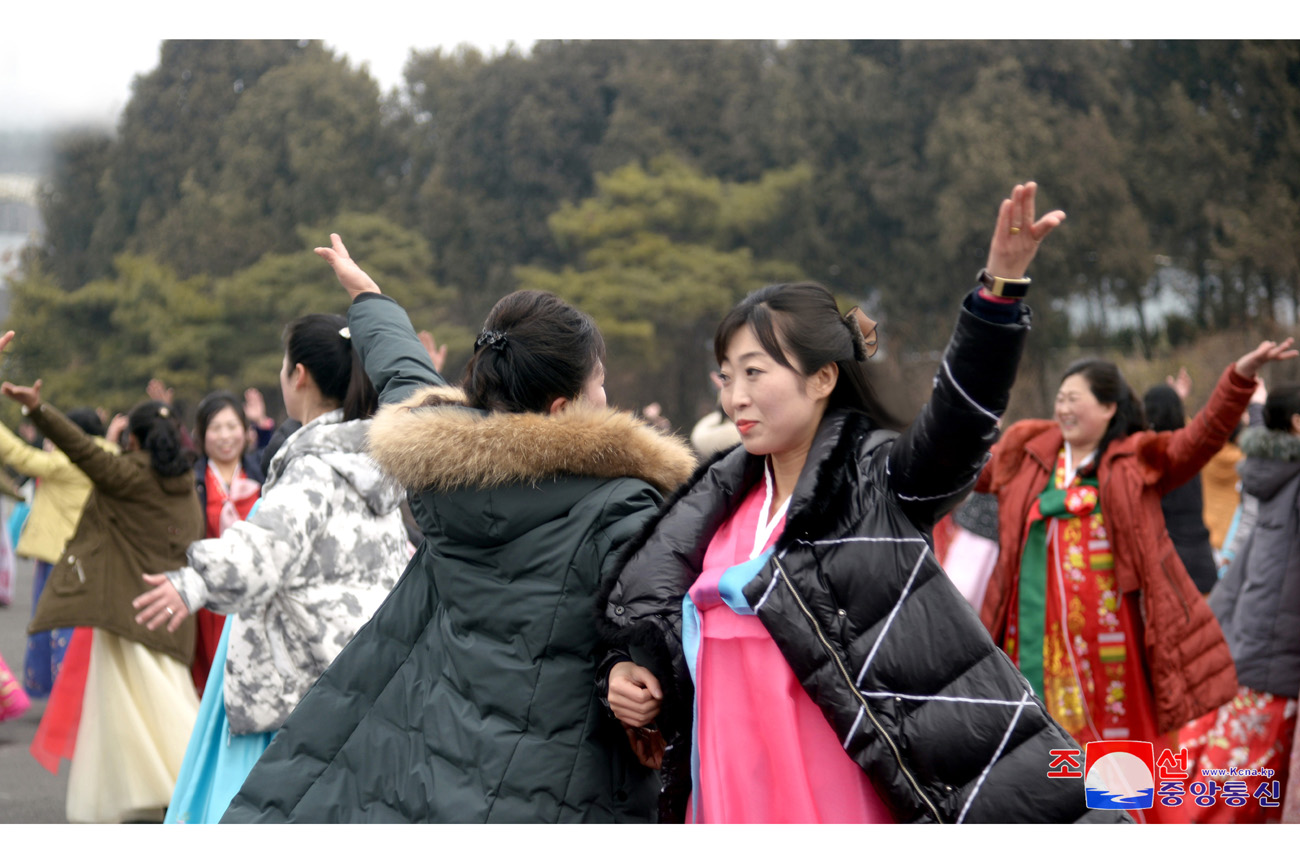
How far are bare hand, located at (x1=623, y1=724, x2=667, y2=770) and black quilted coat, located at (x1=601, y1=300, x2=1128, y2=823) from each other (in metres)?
0.36

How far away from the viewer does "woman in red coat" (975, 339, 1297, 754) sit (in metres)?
3.94

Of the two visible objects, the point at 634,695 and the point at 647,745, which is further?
the point at 647,745

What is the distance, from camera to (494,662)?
81.0 inches

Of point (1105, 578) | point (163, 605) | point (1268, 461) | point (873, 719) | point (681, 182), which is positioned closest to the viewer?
point (873, 719)

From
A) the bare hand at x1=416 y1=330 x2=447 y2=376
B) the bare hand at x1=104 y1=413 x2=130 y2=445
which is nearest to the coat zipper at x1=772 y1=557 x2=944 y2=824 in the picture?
the bare hand at x1=416 y1=330 x2=447 y2=376

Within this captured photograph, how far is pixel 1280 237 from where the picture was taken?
74.4 ft

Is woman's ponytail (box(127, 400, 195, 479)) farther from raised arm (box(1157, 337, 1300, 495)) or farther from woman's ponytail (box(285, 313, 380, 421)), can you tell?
raised arm (box(1157, 337, 1300, 495))

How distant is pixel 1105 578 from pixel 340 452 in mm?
2584

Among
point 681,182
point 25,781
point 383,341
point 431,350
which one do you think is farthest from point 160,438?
point 681,182

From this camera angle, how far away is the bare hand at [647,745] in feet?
6.82

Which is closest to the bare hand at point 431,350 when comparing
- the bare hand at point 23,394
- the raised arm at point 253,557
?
the raised arm at point 253,557

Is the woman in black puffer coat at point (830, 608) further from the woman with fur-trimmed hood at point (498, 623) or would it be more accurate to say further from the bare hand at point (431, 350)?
the bare hand at point (431, 350)

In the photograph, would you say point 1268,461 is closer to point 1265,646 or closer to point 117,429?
point 1265,646

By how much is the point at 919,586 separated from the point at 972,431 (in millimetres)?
264
